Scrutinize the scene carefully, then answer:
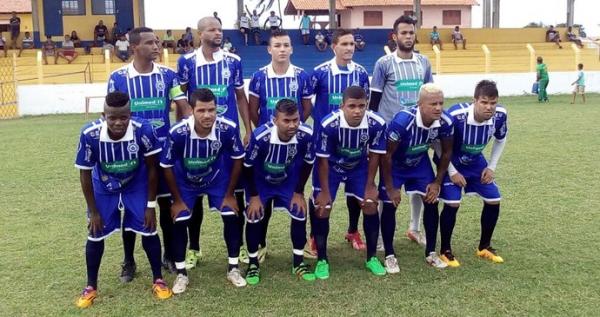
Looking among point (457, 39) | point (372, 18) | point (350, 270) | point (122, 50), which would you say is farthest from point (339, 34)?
point (372, 18)

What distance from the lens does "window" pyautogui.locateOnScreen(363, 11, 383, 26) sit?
158ft

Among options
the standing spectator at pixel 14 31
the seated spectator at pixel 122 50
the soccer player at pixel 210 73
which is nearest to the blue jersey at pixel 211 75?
the soccer player at pixel 210 73

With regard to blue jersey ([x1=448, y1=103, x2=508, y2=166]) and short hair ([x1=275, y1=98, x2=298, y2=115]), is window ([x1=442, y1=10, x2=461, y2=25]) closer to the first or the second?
blue jersey ([x1=448, y1=103, x2=508, y2=166])

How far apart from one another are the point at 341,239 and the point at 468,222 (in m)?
1.42

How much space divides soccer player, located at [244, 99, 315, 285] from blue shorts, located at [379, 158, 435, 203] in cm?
75

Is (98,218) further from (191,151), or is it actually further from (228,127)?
(228,127)

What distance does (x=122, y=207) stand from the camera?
4.59 metres

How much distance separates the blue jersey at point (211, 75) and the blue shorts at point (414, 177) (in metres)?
1.46

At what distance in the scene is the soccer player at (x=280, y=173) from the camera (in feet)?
15.4

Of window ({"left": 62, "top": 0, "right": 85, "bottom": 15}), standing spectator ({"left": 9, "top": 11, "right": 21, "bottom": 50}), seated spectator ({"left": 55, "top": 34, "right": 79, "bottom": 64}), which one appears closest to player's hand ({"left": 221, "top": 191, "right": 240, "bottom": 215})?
seated spectator ({"left": 55, "top": 34, "right": 79, "bottom": 64})

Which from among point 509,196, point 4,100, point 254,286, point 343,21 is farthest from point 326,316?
point 343,21

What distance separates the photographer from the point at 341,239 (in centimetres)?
596

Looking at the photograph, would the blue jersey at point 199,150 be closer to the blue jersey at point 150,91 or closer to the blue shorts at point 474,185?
the blue jersey at point 150,91

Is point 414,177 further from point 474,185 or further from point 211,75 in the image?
point 211,75
